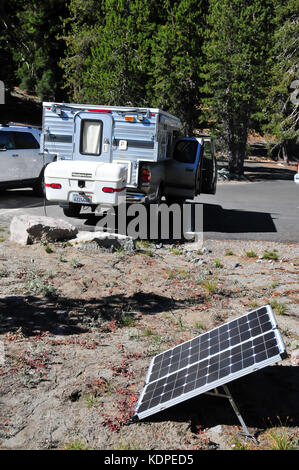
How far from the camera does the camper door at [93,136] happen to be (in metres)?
11.8

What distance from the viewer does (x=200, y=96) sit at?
28.0 metres

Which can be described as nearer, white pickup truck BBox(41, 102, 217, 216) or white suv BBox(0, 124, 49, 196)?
white pickup truck BBox(41, 102, 217, 216)

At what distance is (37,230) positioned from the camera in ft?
32.3

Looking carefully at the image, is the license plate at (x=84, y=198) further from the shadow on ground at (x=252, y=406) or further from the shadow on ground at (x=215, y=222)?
the shadow on ground at (x=252, y=406)

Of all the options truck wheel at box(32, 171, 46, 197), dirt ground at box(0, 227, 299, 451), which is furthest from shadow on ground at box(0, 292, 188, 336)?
truck wheel at box(32, 171, 46, 197)

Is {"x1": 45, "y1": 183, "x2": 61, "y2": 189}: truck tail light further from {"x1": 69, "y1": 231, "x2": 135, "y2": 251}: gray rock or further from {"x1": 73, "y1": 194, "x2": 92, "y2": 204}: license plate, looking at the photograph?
{"x1": 69, "y1": 231, "x2": 135, "y2": 251}: gray rock

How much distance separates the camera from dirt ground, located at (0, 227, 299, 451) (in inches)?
166

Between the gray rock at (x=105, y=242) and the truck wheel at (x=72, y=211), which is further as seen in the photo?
the truck wheel at (x=72, y=211)

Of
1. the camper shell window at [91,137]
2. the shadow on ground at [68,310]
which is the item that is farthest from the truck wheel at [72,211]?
the shadow on ground at [68,310]

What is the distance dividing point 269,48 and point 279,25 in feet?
5.34

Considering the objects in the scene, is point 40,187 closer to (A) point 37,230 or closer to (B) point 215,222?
(B) point 215,222

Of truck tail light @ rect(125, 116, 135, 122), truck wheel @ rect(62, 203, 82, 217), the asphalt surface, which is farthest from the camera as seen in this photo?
truck wheel @ rect(62, 203, 82, 217)

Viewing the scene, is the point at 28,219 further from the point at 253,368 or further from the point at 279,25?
the point at 279,25

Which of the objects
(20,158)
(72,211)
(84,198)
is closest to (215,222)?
(72,211)
